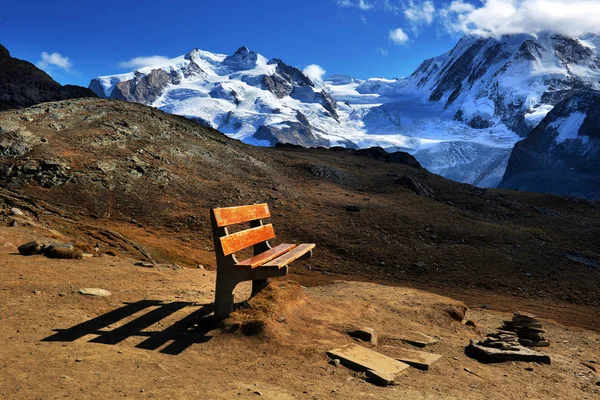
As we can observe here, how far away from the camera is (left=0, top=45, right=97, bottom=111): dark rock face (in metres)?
45.2

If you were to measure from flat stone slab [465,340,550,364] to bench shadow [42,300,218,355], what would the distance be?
3.64 meters

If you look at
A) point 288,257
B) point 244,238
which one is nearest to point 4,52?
point 244,238

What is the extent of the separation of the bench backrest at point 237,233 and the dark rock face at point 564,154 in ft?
530

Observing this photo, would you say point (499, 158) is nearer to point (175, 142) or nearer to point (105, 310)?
point (175, 142)

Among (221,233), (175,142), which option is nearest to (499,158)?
(175,142)

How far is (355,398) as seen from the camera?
14.4 feet

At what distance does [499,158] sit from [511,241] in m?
188

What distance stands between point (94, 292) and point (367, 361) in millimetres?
4151

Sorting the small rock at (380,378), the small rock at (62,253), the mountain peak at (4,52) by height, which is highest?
the mountain peak at (4,52)

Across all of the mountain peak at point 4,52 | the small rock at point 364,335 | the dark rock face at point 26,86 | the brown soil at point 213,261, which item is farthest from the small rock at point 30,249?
the mountain peak at point 4,52

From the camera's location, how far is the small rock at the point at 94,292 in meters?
6.73

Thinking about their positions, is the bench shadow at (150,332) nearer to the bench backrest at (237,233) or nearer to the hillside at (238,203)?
the bench backrest at (237,233)

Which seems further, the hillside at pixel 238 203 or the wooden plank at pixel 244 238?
the hillside at pixel 238 203

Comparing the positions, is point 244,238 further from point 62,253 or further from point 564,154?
point 564,154
